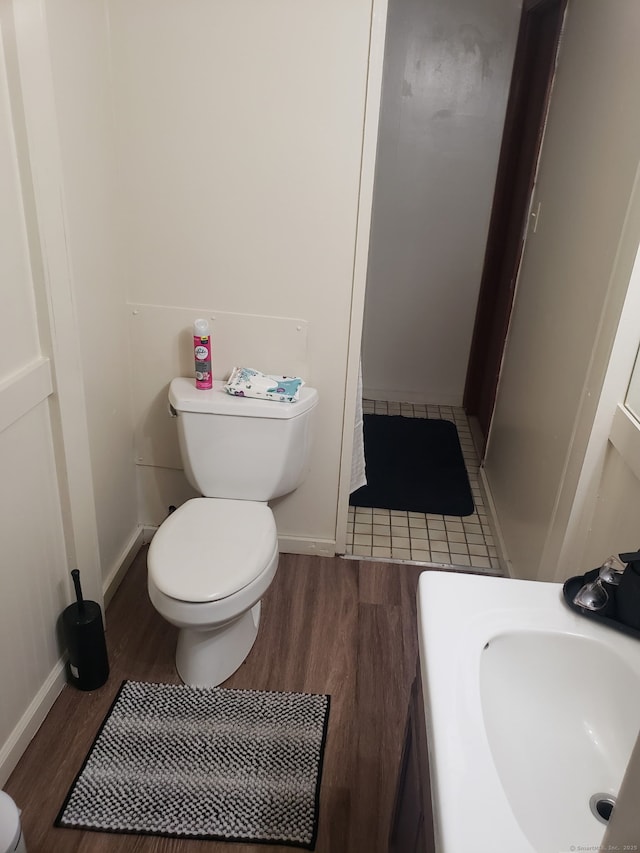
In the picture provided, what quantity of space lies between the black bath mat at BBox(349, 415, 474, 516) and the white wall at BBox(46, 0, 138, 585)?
1138mm

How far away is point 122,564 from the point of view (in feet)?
7.29

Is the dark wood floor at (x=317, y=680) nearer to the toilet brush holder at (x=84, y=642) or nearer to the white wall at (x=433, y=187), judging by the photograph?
the toilet brush holder at (x=84, y=642)

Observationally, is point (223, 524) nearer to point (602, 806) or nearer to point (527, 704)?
point (527, 704)

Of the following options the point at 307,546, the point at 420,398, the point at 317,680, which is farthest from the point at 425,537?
the point at 420,398

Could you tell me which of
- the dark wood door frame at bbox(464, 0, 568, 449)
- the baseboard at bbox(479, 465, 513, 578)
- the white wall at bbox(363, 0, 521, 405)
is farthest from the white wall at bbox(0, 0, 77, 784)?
the white wall at bbox(363, 0, 521, 405)

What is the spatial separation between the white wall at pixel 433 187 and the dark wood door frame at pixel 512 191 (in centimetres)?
7

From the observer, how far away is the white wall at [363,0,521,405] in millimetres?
3096

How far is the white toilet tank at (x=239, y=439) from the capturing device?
192 centimetres

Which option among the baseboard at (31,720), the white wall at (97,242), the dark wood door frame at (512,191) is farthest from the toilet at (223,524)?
the dark wood door frame at (512,191)

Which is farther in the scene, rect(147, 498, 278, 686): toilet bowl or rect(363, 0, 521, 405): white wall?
rect(363, 0, 521, 405): white wall

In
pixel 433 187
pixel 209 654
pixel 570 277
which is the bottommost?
pixel 209 654

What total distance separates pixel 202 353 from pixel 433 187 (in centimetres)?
204

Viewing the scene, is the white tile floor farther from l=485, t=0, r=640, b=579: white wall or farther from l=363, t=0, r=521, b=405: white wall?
l=363, t=0, r=521, b=405: white wall

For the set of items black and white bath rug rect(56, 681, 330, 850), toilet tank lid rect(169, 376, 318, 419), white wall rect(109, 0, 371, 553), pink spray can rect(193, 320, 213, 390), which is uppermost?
white wall rect(109, 0, 371, 553)
